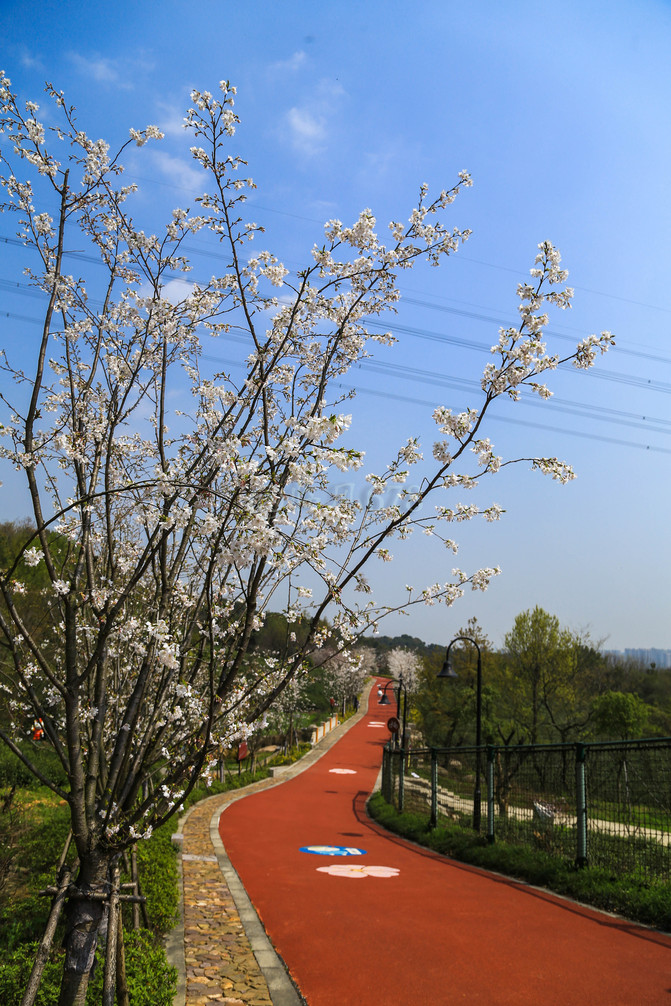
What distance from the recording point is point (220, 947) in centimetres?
623

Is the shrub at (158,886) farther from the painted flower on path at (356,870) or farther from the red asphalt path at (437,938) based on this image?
the painted flower on path at (356,870)

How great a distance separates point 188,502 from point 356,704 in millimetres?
64212

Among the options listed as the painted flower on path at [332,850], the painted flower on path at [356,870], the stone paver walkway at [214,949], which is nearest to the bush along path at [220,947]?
the stone paver walkway at [214,949]

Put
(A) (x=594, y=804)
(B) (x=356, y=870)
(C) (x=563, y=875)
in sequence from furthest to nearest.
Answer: (B) (x=356, y=870) < (C) (x=563, y=875) < (A) (x=594, y=804)

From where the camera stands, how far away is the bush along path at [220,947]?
16.6ft

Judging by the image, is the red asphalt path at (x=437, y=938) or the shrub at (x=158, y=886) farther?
the shrub at (x=158, y=886)

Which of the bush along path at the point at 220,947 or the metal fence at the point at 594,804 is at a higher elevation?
the metal fence at the point at 594,804

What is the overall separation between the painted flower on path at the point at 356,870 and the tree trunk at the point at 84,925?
24.7 ft

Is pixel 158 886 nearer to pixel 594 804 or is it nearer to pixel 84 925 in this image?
pixel 84 925

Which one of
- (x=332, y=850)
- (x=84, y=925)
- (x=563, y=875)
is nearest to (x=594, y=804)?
(x=563, y=875)

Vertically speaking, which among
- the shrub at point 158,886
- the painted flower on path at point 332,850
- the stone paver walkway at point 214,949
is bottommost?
the painted flower on path at point 332,850

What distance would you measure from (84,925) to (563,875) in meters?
7.03

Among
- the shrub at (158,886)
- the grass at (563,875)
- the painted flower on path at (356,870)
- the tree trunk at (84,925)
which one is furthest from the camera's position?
the painted flower on path at (356,870)

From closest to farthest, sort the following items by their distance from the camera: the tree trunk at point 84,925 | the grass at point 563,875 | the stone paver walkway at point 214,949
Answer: the tree trunk at point 84,925, the stone paver walkway at point 214,949, the grass at point 563,875
